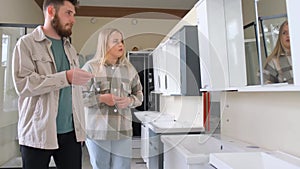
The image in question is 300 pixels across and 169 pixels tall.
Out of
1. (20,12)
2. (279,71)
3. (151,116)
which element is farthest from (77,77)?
(20,12)

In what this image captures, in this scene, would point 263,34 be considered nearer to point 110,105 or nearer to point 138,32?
point 110,105

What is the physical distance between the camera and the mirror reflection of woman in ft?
3.47

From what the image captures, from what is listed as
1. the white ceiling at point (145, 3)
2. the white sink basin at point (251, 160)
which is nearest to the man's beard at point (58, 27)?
the white sink basin at point (251, 160)

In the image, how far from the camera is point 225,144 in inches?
61.8

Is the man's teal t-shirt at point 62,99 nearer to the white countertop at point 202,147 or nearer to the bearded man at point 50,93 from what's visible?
the bearded man at point 50,93

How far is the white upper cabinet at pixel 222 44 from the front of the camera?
5.37ft

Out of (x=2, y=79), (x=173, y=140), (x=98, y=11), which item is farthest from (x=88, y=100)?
(x=98, y=11)

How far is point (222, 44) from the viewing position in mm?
1777

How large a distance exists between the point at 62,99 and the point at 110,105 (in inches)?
12.3

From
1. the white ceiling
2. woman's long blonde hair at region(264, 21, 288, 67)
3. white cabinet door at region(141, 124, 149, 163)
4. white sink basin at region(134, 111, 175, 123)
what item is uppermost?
the white ceiling

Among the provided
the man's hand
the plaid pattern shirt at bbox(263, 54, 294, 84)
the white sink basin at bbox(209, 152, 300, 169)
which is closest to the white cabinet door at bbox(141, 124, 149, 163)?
the man's hand

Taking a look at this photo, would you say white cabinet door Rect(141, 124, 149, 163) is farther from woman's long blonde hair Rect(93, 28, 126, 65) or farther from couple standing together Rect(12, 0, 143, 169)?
woman's long blonde hair Rect(93, 28, 126, 65)

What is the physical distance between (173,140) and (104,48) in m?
0.80

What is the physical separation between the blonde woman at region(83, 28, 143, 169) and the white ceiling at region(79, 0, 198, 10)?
2.91 m
